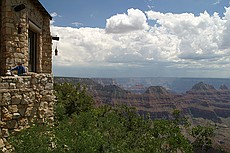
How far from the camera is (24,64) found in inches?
468

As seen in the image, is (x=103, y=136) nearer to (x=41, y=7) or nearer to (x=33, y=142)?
(x=33, y=142)

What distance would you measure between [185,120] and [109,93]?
4879 inches

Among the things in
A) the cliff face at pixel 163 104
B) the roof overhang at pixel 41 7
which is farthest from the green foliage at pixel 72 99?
the cliff face at pixel 163 104

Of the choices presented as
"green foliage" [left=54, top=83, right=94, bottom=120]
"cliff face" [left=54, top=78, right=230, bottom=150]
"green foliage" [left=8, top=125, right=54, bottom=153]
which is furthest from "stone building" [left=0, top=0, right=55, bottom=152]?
"cliff face" [left=54, top=78, right=230, bottom=150]

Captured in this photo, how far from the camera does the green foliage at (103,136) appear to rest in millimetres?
7414

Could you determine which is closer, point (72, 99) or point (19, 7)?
point (19, 7)

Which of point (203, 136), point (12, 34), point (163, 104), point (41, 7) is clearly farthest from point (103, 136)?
point (163, 104)

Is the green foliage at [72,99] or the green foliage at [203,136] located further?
the green foliage at [72,99]

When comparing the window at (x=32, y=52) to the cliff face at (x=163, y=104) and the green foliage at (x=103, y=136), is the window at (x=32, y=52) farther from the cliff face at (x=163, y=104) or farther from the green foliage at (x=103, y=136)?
the cliff face at (x=163, y=104)

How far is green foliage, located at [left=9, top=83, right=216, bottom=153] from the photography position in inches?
292

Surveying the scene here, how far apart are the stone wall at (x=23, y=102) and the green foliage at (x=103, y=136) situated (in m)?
0.55

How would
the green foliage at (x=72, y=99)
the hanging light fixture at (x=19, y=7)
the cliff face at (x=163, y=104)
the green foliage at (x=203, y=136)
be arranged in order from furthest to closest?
the cliff face at (x=163, y=104) < the green foliage at (x=72, y=99) < the green foliage at (x=203, y=136) < the hanging light fixture at (x=19, y=7)

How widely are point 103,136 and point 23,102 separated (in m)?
2.76

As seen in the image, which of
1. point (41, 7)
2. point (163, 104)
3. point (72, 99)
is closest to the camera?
point (41, 7)
